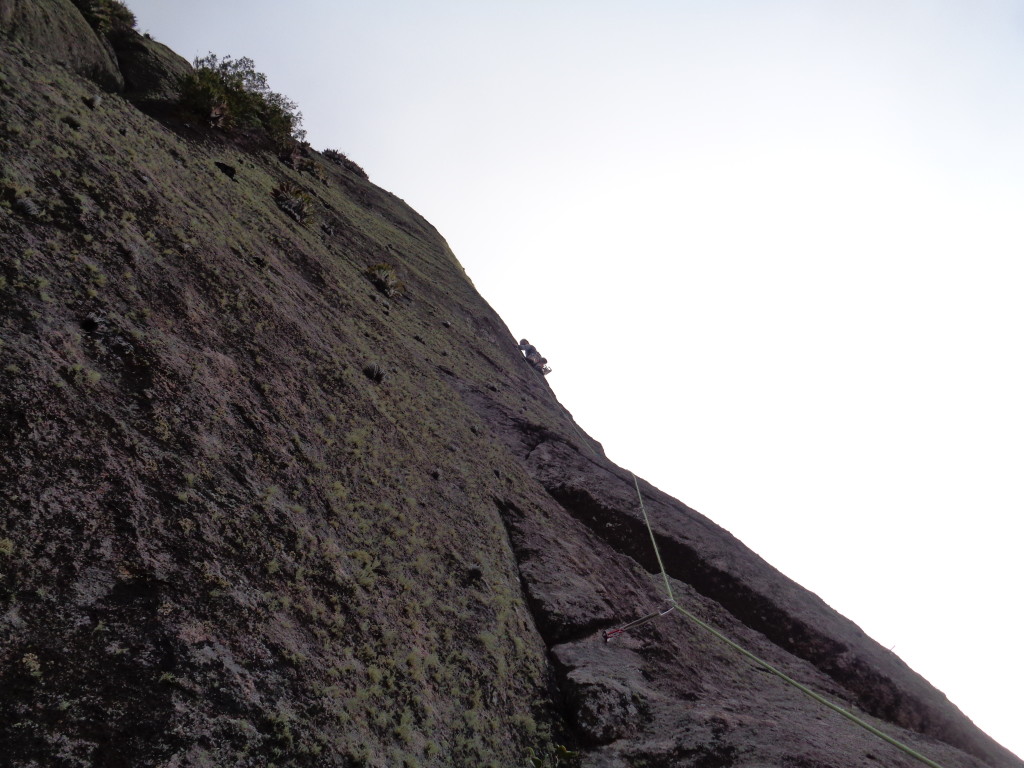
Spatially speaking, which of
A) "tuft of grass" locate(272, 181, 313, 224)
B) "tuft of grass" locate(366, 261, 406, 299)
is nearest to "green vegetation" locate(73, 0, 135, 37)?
"tuft of grass" locate(272, 181, 313, 224)

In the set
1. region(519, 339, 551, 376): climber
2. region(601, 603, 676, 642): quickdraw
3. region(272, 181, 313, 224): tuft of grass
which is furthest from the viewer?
region(519, 339, 551, 376): climber

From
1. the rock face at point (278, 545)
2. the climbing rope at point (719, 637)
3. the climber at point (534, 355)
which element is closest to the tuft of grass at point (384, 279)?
the rock face at point (278, 545)

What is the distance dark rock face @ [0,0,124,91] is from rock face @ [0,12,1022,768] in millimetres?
164

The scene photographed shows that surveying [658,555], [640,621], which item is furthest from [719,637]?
[658,555]

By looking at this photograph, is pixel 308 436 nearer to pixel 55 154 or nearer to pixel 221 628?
pixel 221 628

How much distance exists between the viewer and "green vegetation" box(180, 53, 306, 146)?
9.07 m

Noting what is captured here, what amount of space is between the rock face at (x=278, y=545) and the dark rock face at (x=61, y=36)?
164 mm

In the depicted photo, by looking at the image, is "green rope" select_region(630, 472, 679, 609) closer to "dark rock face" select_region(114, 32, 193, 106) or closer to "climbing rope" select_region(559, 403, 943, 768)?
"climbing rope" select_region(559, 403, 943, 768)

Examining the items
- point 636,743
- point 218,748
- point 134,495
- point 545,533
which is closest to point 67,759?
point 218,748

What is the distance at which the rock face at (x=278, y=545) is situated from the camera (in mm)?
3295

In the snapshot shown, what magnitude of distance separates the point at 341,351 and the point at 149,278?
2471 mm

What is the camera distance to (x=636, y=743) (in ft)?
17.2

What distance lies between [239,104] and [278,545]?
9297 mm

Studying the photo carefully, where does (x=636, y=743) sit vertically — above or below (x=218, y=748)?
above
